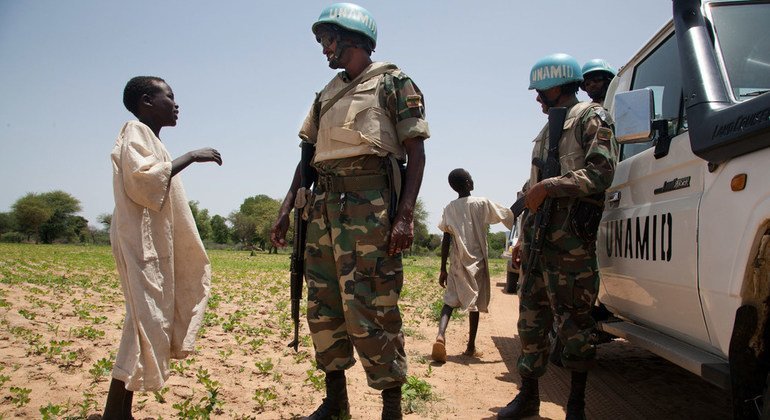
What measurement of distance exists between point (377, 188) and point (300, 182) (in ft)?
2.18

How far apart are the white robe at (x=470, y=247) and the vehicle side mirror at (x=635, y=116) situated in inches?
Result: 106

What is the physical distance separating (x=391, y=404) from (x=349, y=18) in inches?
81.8

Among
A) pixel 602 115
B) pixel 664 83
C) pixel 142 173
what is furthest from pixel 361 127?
pixel 664 83

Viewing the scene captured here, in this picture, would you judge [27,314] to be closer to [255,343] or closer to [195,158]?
[255,343]

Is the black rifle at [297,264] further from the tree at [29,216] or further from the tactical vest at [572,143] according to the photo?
the tree at [29,216]

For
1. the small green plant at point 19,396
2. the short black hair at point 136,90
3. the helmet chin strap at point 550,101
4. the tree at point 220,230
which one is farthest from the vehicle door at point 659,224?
the tree at point 220,230

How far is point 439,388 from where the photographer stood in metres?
4.30

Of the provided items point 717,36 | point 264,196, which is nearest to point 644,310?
point 717,36

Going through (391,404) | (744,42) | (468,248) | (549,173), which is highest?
(744,42)

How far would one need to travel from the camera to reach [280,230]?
11.3ft

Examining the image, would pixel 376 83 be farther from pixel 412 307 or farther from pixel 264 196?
pixel 264 196

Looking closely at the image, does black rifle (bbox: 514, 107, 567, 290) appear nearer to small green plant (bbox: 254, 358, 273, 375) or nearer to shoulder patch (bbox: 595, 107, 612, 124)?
Result: shoulder patch (bbox: 595, 107, 612, 124)

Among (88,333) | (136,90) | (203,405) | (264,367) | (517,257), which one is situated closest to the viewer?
(136,90)

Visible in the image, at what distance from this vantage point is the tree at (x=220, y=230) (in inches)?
3799
